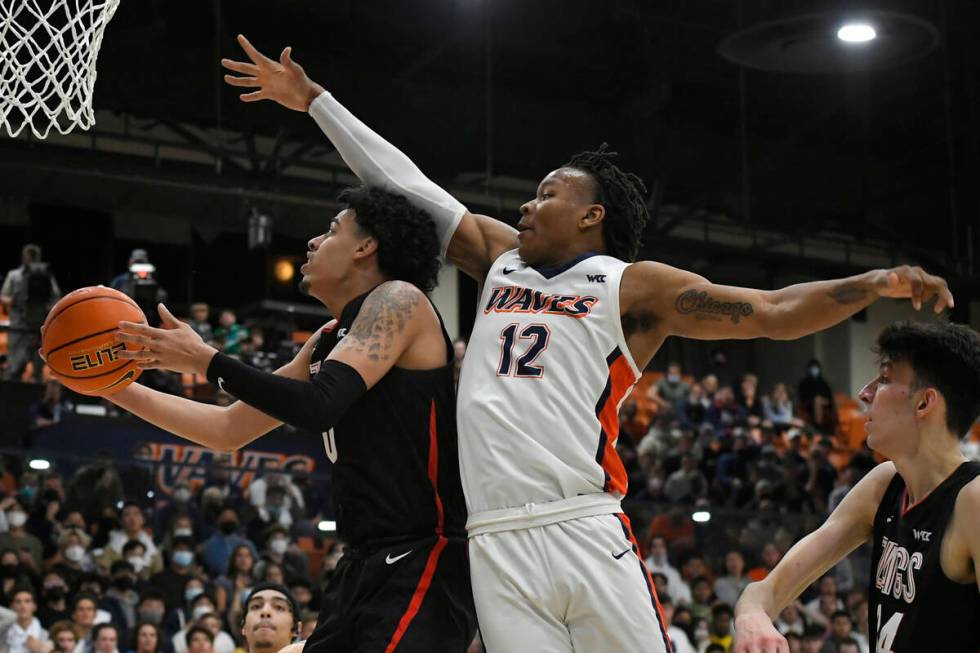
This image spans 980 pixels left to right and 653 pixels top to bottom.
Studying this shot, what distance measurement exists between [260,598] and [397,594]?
86.8 inches

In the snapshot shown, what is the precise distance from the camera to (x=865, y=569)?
42.3 ft

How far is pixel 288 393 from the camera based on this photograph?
3627mm

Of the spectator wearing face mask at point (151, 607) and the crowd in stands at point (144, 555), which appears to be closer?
the crowd in stands at point (144, 555)

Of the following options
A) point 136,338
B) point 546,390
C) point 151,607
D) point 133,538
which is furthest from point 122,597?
point 546,390

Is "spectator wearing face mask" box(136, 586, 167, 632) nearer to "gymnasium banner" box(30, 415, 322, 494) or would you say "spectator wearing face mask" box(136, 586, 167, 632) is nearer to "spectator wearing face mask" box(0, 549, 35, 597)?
"spectator wearing face mask" box(0, 549, 35, 597)

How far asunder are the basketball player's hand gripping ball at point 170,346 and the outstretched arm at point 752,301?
1216 millimetres

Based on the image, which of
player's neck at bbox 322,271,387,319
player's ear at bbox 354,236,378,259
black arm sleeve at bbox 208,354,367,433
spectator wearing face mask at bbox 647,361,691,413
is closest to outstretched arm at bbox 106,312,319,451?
player's neck at bbox 322,271,387,319

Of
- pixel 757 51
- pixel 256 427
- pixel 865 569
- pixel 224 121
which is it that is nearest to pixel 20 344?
pixel 224 121

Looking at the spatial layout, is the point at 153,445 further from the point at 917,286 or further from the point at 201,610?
the point at 917,286

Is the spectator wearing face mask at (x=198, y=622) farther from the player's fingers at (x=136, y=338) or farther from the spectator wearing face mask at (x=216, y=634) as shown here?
the player's fingers at (x=136, y=338)

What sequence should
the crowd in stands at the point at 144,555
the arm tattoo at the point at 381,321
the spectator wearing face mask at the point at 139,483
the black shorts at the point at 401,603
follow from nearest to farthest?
the black shorts at the point at 401,603 → the arm tattoo at the point at 381,321 → the crowd in stands at the point at 144,555 → the spectator wearing face mask at the point at 139,483

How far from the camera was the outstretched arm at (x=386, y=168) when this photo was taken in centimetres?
438

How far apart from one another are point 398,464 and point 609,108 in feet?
46.6

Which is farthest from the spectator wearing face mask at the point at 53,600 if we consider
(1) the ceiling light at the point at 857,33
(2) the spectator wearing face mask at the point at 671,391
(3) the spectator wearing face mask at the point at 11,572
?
(2) the spectator wearing face mask at the point at 671,391
